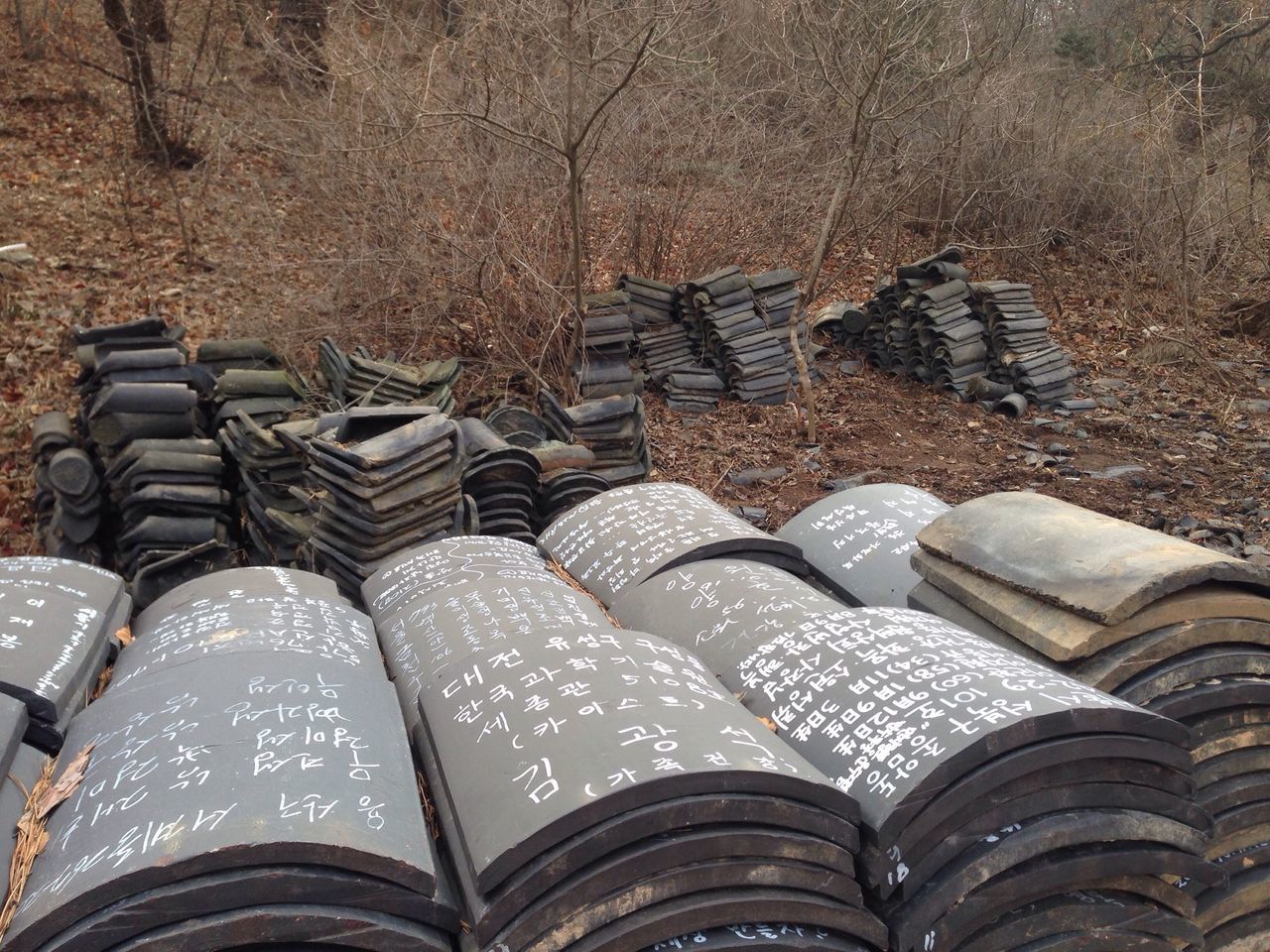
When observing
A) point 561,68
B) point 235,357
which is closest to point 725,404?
point 561,68

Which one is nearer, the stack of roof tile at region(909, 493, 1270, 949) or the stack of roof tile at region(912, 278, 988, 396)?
the stack of roof tile at region(909, 493, 1270, 949)

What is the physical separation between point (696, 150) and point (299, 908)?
35.3 feet

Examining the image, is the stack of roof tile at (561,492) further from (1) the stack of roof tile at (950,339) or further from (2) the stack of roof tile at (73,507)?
(1) the stack of roof tile at (950,339)

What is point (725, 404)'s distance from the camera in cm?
1052

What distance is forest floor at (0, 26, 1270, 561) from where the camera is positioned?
341 inches

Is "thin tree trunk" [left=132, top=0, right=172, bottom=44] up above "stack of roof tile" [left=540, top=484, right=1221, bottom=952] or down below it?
above

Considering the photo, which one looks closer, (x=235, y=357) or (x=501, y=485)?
(x=501, y=485)

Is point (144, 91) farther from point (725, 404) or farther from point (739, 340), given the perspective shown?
point (725, 404)

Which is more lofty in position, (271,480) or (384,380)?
(384,380)

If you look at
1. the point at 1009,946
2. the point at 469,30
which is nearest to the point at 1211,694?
the point at 1009,946

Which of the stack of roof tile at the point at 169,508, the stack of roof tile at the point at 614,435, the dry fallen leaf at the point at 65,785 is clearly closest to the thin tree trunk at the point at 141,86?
the stack of roof tile at the point at 169,508

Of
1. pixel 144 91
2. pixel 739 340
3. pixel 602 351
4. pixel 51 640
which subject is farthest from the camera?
pixel 144 91

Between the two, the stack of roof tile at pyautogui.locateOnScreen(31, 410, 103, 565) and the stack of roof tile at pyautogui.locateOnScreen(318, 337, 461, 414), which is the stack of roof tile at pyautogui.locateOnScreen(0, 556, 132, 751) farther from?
the stack of roof tile at pyautogui.locateOnScreen(318, 337, 461, 414)

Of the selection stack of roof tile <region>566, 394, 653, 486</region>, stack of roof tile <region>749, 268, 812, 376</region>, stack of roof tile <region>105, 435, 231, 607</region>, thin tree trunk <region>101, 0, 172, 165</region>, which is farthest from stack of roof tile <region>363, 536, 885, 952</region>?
thin tree trunk <region>101, 0, 172, 165</region>
